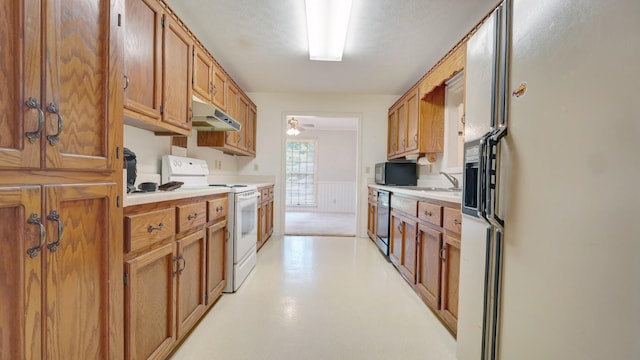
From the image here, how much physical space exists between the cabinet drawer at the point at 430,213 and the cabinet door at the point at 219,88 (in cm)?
210

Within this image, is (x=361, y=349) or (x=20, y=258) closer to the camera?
(x=20, y=258)

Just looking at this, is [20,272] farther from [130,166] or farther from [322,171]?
[322,171]

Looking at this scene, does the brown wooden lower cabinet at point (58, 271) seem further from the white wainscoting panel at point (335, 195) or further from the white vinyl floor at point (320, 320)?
the white wainscoting panel at point (335, 195)

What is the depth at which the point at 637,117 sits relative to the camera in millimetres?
670

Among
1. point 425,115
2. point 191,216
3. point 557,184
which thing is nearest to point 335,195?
point 425,115

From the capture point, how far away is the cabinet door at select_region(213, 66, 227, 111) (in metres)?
2.71

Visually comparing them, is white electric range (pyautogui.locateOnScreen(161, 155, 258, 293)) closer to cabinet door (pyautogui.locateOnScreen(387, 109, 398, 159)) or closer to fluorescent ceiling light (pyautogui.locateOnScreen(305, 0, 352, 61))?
fluorescent ceiling light (pyautogui.locateOnScreen(305, 0, 352, 61))

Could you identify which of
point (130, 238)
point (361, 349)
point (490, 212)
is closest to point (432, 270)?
point (361, 349)

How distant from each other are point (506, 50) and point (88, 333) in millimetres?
1840

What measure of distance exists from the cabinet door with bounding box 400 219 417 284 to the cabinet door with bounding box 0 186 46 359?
2.23 m

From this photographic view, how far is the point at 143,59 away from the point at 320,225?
4215mm

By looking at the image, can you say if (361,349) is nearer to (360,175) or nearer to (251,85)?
(360,175)

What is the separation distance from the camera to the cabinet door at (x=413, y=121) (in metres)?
3.31

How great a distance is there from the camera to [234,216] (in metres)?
2.33
